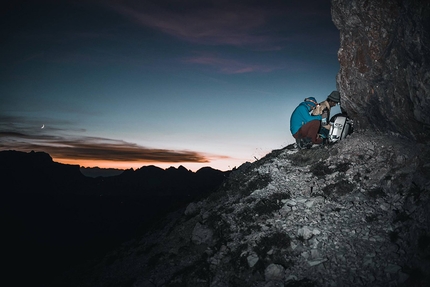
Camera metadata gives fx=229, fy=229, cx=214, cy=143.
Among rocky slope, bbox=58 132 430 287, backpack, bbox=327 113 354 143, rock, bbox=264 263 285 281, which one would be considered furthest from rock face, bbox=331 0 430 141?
rock, bbox=264 263 285 281

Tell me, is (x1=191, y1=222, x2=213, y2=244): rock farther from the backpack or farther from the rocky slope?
the backpack

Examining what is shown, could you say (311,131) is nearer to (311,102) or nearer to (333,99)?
(311,102)

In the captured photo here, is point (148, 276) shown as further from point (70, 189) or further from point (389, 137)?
point (70, 189)

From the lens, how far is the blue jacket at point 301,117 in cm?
1380

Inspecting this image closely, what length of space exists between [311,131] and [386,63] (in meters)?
5.18

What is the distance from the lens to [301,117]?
46.0ft

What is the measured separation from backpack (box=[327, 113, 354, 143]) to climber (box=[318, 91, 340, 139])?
0.94 ft

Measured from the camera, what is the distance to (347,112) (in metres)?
13.5

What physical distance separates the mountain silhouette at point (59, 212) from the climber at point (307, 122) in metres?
14.0

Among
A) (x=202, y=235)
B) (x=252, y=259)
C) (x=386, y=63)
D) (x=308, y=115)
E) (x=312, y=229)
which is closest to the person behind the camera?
(x=312, y=229)

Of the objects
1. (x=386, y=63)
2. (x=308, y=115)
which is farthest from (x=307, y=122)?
(x=386, y=63)

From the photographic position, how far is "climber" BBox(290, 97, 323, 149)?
1363 cm

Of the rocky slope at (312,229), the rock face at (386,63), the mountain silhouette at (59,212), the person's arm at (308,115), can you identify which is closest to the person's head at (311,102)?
the person's arm at (308,115)

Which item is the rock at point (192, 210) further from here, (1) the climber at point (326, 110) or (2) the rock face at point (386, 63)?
(2) the rock face at point (386, 63)
